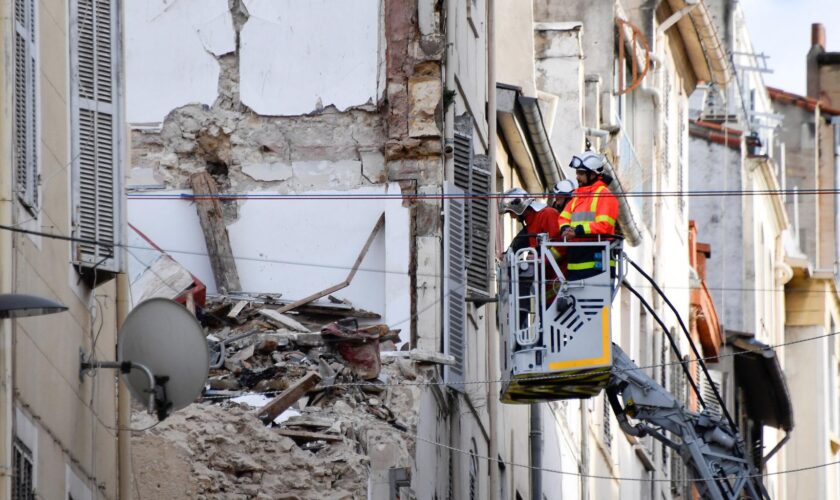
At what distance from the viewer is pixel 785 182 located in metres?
58.1

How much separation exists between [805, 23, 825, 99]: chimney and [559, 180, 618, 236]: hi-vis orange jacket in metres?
50.1

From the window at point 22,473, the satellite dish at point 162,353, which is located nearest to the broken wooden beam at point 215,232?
the satellite dish at point 162,353

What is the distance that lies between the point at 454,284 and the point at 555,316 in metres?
3.15

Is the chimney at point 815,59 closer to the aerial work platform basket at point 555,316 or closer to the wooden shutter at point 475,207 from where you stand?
the wooden shutter at point 475,207

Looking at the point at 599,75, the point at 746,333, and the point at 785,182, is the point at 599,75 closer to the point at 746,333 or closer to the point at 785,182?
the point at 746,333

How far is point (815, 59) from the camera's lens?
6644 cm

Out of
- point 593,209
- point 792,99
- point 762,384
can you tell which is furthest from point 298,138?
point 792,99

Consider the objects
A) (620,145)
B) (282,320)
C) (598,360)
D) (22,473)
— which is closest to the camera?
(22,473)

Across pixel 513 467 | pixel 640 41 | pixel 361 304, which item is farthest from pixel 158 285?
pixel 640 41

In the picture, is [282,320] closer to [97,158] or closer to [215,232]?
[215,232]

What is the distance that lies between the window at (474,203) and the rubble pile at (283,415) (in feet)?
6.74

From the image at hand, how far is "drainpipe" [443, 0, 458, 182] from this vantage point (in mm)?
20609

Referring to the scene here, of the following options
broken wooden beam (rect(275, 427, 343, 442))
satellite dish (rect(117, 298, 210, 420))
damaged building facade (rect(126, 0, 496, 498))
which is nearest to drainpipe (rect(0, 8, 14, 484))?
satellite dish (rect(117, 298, 210, 420))

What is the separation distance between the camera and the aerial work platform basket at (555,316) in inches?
699
